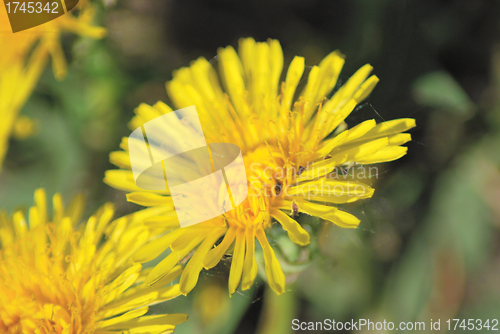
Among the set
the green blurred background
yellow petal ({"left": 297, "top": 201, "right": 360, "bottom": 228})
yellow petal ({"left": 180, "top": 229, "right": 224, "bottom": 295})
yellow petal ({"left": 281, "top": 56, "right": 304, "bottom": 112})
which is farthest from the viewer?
the green blurred background

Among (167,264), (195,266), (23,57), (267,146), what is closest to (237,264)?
(195,266)

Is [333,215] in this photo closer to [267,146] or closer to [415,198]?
[267,146]

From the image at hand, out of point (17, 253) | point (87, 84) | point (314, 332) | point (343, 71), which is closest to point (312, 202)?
point (343, 71)

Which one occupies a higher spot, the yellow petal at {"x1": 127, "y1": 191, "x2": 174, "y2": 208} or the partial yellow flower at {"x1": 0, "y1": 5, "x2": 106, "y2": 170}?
the partial yellow flower at {"x1": 0, "y1": 5, "x2": 106, "y2": 170}

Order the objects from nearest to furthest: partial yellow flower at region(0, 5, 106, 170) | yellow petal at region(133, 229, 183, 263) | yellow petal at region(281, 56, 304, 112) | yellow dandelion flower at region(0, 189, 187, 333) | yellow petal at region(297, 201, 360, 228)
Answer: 1. yellow petal at region(297, 201, 360, 228)
2. yellow petal at region(133, 229, 183, 263)
3. yellow dandelion flower at region(0, 189, 187, 333)
4. yellow petal at region(281, 56, 304, 112)
5. partial yellow flower at region(0, 5, 106, 170)

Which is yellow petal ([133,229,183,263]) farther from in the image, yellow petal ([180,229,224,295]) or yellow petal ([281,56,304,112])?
yellow petal ([281,56,304,112])

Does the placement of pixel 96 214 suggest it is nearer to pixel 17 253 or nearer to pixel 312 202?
pixel 17 253

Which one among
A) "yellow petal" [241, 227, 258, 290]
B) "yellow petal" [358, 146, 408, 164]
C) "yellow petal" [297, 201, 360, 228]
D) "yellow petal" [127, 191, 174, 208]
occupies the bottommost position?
"yellow petal" [241, 227, 258, 290]

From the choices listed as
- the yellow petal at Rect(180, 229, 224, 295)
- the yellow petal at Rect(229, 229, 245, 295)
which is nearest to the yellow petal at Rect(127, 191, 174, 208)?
the yellow petal at Rect(180, 229, 224, 295)
